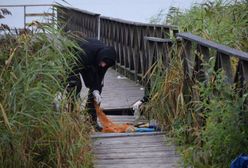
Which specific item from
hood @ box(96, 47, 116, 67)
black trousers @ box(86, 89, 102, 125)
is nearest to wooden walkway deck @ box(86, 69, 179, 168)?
black trousers @ box(86, 89, 102, 125)

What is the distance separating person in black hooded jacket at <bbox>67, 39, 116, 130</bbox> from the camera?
264 inches

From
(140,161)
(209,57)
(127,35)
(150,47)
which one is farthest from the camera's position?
(127,35)

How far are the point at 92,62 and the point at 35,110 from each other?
90.9 inches

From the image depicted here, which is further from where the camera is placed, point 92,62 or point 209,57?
point 92,62

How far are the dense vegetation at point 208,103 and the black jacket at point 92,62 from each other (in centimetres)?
66

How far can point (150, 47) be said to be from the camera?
27.8 feet

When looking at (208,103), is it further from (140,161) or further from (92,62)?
(92,62)

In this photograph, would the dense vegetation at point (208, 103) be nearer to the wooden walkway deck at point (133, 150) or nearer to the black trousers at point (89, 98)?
the wooden walkway deck at point (133, 150)

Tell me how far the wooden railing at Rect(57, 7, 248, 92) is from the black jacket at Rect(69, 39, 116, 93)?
44 cm

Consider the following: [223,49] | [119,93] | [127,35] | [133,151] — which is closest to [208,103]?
[223,49]

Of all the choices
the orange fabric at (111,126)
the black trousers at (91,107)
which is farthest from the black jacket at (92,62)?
the orange fabric at (111,126)

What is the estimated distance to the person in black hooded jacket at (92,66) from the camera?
6.71 meters

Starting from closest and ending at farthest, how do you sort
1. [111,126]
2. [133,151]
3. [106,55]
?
[133,151], [106,55], [111,126]

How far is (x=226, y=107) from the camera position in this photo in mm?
4449
